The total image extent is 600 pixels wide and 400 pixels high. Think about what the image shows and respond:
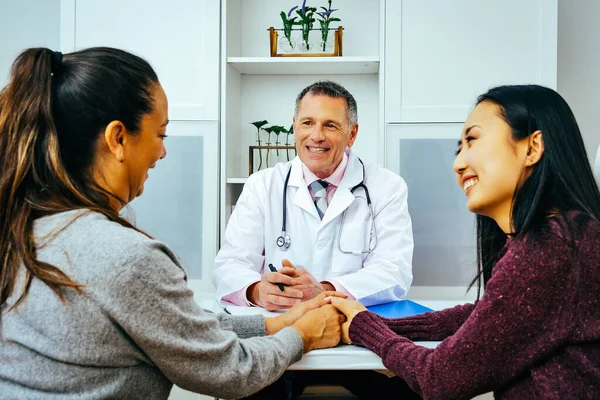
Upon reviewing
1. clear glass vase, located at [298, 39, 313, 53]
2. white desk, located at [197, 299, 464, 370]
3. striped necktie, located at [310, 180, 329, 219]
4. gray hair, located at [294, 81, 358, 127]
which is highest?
clear glass vase, located at [298, 39, 313, 53]

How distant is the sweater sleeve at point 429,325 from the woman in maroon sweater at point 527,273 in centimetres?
Result: 9

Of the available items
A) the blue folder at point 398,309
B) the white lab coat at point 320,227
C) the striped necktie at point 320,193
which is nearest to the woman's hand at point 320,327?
the blue folder at point 398,309

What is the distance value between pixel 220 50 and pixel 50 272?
2.06 metres

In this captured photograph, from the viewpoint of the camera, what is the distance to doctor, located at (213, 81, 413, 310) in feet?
6.79

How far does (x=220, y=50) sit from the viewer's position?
9.00 ft

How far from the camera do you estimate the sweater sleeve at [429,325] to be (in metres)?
1.28

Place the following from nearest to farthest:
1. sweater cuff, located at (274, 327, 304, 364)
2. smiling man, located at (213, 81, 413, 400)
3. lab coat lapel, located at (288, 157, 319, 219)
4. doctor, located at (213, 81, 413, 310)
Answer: sweater cuff, located at (274, 327, 304, 364) < smiling man, located at (213, 81, 413, 400) < doctor, located at (213, 81, 413, 310) < lab coat lapel, located at (288, 157, 319, 219)

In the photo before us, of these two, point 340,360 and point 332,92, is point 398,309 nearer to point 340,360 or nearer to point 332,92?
point 340,360

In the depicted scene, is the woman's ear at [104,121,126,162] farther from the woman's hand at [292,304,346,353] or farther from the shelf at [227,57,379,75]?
the shelf at [227,57,379,75]

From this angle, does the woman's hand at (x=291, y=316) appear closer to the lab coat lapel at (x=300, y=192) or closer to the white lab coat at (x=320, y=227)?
the white lab coat at (x=320, y=227)

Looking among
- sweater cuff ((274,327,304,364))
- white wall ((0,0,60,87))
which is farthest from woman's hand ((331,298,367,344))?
white wall ((0,0,60,87))

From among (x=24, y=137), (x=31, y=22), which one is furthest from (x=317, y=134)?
(x=31, y=22)

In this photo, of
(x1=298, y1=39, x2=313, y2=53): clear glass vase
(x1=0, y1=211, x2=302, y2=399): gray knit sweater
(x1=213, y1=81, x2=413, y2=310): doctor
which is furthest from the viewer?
(x1=298, y1=39, x2=313, y2=53): clear glass vase

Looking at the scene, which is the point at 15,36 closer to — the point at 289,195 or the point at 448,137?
the point at 289,195
